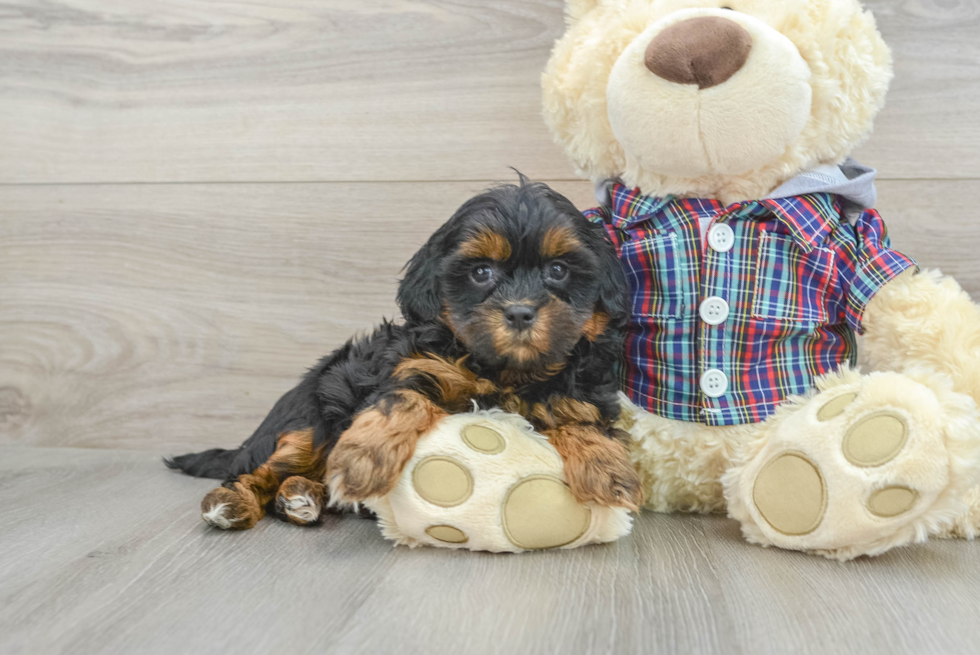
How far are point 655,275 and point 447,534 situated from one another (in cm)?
60

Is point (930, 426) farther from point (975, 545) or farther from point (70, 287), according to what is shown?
point (70, 287)

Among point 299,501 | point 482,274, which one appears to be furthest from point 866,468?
point 299,501

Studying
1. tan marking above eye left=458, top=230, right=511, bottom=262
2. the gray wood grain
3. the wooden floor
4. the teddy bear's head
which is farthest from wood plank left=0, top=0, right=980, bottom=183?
the gray wood grain

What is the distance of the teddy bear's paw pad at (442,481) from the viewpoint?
116 cm

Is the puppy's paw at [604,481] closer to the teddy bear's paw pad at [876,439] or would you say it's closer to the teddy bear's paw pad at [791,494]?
the teddy bear's paw pad at [791,494]

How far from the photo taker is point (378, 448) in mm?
1145

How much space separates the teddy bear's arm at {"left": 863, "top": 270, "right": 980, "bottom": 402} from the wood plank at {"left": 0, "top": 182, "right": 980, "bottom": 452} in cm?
78

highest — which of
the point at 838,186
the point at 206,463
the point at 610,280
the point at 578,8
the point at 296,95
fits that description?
the point at 578,8

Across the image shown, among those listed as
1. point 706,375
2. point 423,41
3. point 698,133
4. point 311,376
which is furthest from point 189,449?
point 698,133

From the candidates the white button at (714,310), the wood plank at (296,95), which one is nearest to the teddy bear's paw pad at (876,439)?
the white button at (714,310)

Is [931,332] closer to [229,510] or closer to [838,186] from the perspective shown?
[838,186]

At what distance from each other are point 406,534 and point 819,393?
73cm

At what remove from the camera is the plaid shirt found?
1.33 m

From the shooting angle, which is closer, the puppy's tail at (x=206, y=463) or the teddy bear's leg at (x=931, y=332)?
the teddy bear's leg at (x=931, y=332)
